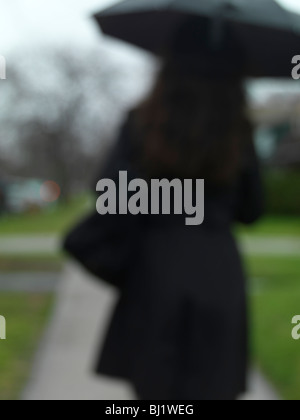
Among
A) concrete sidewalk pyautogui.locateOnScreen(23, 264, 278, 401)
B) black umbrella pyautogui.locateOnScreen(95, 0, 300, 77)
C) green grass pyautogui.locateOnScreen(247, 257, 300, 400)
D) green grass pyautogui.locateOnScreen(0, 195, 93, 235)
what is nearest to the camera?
black umbrella pyautogui.locateOnScreen(95, 0, 300, 77)

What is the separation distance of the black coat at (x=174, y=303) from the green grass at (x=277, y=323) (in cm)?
196

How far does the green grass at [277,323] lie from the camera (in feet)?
13.9

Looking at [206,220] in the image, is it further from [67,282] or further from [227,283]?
[67,282]

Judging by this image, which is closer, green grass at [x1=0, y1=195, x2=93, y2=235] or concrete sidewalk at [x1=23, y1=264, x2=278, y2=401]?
concrete sidewalk at [x1=23, y1=264, x2=278, y2=401]

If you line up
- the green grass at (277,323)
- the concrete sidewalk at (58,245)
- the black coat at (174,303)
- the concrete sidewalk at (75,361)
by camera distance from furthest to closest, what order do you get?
the concrete sidewalk at (58,245) < the green grass at (277,323) < the concrete sidewalk at (75,361) < the black coat at (174,303)

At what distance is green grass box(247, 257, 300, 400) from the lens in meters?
4.24

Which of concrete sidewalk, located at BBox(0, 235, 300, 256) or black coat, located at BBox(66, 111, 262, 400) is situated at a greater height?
concrete sidewalk, located at BBox(0, 235, 300, 256)

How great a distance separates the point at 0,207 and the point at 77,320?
11.7 meters

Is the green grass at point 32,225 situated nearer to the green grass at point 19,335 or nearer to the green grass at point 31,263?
the green grass at point 31,263

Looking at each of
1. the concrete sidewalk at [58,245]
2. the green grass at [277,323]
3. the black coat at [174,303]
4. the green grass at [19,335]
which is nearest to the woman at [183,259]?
the black coat at [174,303]

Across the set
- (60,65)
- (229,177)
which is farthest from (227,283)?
(60,65)

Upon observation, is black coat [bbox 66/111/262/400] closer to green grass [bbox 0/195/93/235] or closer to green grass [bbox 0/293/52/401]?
green grass [bbox 0/293/52/401]

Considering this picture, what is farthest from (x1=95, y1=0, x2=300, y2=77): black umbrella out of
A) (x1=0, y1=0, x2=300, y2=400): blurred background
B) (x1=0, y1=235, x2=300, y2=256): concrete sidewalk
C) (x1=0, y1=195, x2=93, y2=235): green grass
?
(x1=0, y1=195, x2=93, y2=235): green grass

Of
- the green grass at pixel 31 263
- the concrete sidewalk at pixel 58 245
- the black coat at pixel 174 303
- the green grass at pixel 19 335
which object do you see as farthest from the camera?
the concrete sidewalk at pixel 58 245
